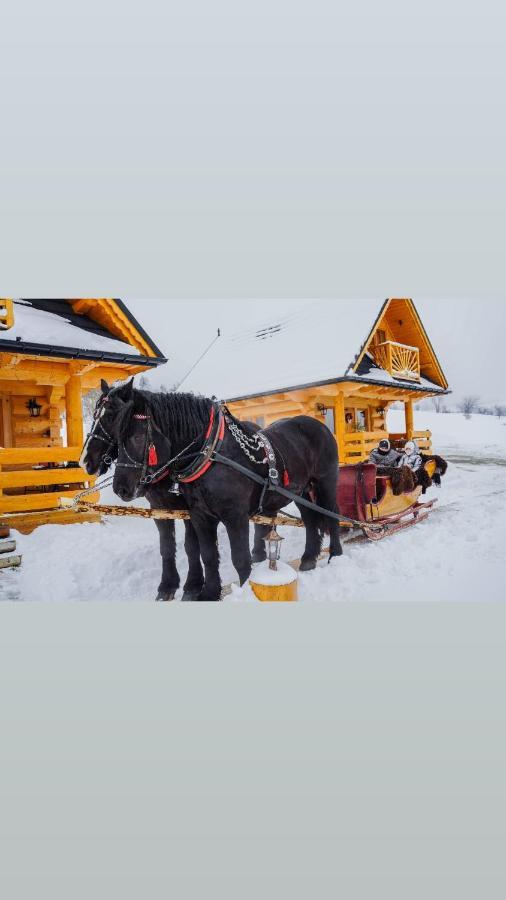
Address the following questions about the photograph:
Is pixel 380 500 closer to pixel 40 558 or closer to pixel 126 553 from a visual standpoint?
pixel 126 553

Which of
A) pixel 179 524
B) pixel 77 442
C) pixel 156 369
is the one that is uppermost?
pixel 156 369

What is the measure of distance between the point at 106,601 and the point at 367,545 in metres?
1.25

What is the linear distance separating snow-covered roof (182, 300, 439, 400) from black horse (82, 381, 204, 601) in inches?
18.3

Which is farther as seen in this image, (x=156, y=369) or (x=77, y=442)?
(x=156, y=369)

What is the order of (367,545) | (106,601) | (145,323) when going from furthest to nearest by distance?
1. (367,545)
2. (145,323)
3. (106,601)

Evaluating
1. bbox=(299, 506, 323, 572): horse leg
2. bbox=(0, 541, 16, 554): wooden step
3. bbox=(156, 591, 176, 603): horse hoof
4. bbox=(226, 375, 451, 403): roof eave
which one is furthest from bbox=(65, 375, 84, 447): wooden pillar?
bbox=(299, 506, 323, 572): horse leg

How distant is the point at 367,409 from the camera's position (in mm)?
1918

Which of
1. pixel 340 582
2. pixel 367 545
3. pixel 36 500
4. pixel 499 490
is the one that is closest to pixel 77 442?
pixel 36 500

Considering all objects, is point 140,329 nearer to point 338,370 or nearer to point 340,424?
point 338,370

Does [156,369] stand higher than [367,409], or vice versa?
[156,369]

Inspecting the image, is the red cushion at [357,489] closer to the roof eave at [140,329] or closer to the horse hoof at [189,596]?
the horse hoof at [189,596]

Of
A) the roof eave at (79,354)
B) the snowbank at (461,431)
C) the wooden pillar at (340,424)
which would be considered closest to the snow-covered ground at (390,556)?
the snowbank at (461,431)

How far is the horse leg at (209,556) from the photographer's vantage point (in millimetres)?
1644

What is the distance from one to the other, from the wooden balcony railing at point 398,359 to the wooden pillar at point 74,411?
1.44 metres
